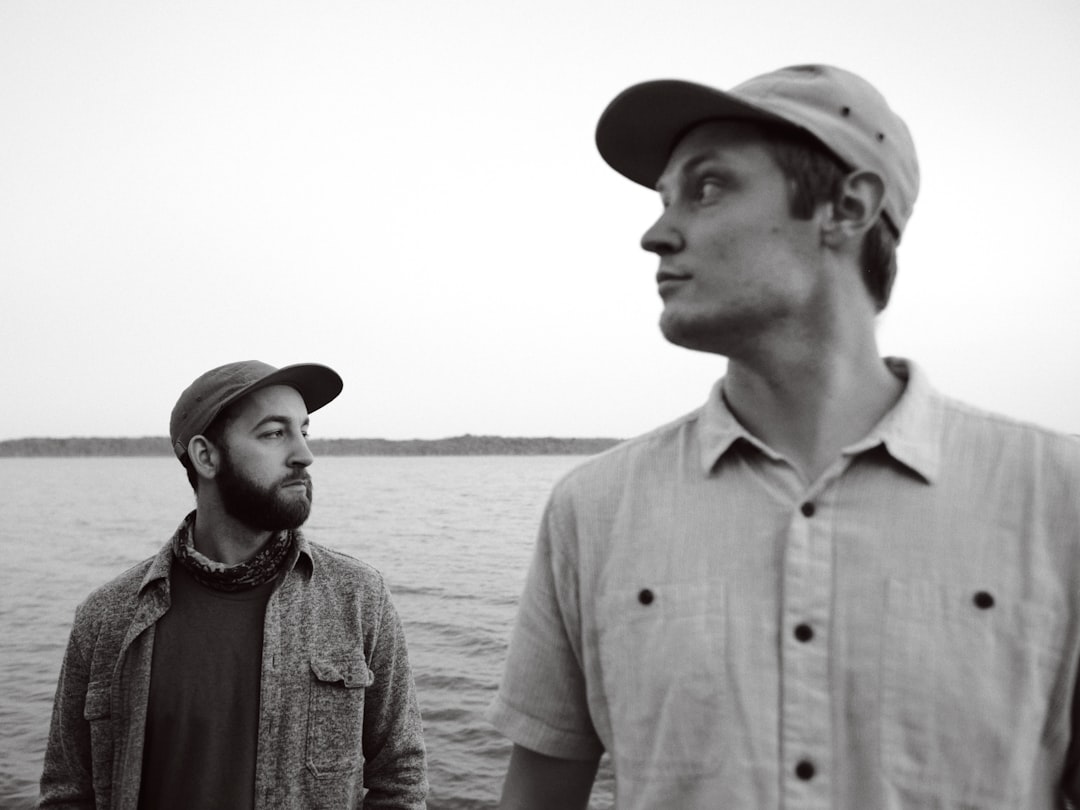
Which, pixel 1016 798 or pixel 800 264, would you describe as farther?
pixel 800 264

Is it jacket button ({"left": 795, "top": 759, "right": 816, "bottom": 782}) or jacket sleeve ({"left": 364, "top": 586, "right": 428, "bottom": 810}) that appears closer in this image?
jacket button ({"left": 795, "top": 759, "right": 816, "bottom": 782})

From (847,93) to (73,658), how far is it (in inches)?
123

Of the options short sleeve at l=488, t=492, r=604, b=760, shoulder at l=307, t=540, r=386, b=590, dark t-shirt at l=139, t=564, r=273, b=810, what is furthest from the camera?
shoulder at l=307, t=540, r=386, b=590

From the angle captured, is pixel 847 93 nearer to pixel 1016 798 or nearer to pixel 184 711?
pixel 1016 798

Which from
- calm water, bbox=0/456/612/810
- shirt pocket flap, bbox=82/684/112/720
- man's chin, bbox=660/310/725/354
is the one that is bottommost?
calm water, bbox=0/456/612/810

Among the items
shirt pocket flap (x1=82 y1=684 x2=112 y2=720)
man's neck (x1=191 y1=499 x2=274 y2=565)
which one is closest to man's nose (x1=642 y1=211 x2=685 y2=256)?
man's neck (x1=191 y1=499 x2=274 y2=565)

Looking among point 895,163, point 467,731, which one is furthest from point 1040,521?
point 467,731

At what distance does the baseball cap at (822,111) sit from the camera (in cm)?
176

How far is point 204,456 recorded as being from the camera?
363 cm

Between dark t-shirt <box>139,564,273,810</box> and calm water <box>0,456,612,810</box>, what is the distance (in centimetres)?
598

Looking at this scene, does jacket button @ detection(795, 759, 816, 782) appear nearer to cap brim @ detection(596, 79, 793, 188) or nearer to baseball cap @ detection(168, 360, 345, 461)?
cap brim @ detection(596, 79, 793, 188)

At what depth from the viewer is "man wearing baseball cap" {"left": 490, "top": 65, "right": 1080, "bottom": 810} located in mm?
1539

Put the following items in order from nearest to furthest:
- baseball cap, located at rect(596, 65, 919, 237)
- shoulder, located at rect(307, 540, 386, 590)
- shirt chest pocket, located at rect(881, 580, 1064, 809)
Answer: shirt chest pocket, located at rect(881, 580, 1064, 809)
baseball cap, located at rect(596, 65, 919, 237)
shoulder, located at rect(307, 540, 386, 590)

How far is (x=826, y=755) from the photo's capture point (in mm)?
1533
